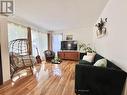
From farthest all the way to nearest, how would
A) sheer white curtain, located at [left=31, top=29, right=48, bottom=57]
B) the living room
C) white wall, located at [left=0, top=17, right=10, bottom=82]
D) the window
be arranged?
the window
sheer white curtain, located at [left=31, top=29, right=48, bottom=57]
white wall, located at [left=0, top=17, right=10, bottom=82]
the living room

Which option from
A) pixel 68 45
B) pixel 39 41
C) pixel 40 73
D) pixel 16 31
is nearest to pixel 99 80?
pixel 40 73

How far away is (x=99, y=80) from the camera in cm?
199

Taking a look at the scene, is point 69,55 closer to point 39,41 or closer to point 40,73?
point 39,41

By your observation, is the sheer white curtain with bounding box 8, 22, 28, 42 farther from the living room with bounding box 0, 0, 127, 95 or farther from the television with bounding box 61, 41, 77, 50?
the television with bounding box 61, 41, 77, 50

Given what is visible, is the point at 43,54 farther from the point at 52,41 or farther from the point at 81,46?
the point at 81,46

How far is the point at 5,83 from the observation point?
125 inches

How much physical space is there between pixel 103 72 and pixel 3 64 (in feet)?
8.38

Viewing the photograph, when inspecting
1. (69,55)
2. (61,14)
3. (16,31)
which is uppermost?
(61,14)

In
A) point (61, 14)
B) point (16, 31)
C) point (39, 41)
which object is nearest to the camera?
point (61, 14)

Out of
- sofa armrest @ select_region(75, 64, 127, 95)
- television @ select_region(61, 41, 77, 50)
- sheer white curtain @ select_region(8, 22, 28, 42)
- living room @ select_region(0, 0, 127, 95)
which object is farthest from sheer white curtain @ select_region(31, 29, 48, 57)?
sofa armrest @ select_region(75, 64, 127, 95)

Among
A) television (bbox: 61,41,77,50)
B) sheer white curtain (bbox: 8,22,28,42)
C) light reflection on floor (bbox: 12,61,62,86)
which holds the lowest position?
light reflection on floor (bbox: 12,61,62,86)

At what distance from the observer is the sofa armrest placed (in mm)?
1839

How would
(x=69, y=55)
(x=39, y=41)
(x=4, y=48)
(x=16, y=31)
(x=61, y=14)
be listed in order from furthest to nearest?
(x=69, y=55) → (x=39, y=41) → (x=16, y=31) → (x=61, y=14) → (x=4, y=48)

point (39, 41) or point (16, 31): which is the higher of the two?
point (16, 31)
